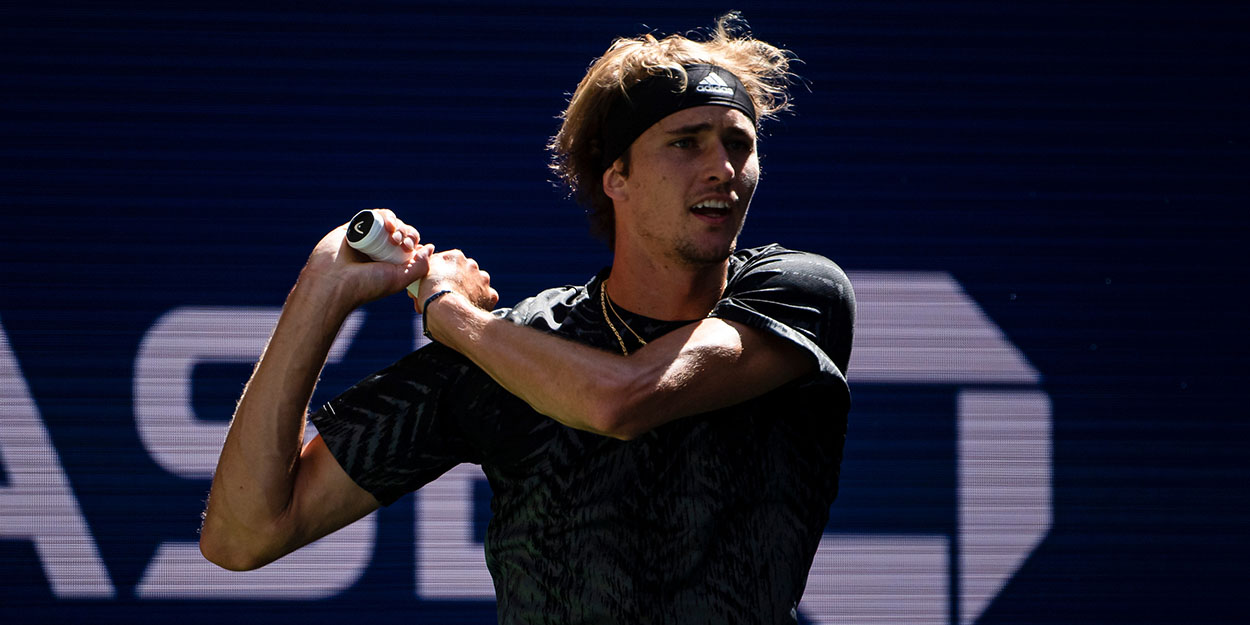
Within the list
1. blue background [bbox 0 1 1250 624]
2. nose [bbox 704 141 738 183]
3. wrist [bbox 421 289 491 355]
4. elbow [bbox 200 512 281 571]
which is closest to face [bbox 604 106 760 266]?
nose [bbox 704 141 738 183]

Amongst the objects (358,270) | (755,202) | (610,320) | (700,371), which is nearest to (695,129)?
(610,320)

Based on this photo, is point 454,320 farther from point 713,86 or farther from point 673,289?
point 713,86

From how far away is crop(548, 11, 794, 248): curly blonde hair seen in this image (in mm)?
2119

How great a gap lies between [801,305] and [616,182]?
1.68 ft

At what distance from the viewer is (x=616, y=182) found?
2.15m

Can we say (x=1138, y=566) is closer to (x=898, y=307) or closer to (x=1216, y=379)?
(x=1216, y=379)

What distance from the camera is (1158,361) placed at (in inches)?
148

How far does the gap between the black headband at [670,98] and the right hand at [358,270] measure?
17.9 inches

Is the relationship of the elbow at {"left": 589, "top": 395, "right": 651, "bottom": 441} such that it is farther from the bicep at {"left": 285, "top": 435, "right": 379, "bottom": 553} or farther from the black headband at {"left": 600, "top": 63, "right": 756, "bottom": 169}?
the black headband at {"left": 600, "top": 63, "right": 756, "bottom": 169}

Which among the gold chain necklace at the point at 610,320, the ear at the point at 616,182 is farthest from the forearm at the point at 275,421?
the ear at the point at 616,182

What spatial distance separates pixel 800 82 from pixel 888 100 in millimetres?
295

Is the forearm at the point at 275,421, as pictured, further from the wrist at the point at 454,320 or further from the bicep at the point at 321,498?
the wrist at the point at 454,320

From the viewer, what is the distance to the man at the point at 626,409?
1.72 metres

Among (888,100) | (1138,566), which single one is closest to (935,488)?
(1138,566)
